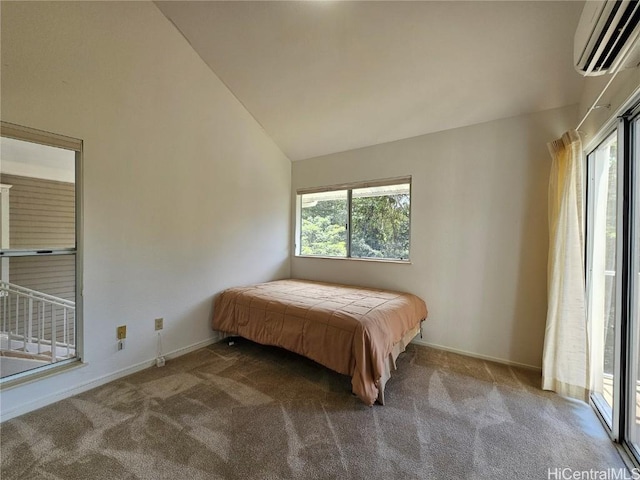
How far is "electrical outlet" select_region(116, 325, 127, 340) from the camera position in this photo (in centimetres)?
233

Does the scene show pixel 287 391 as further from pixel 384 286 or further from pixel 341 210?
pixel 341 210

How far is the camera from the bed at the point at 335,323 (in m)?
1.97

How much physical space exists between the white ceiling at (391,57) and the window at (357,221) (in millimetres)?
729

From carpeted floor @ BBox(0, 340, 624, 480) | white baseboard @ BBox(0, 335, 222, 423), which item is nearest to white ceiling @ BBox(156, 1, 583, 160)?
carpeted floor @ BBox(0, 340, 624, 480)

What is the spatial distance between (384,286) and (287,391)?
1721mm

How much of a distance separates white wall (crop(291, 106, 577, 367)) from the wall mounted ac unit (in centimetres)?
119

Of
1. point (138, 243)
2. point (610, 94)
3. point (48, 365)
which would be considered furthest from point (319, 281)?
point (610, 94)

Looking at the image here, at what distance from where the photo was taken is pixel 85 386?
6.98 ft

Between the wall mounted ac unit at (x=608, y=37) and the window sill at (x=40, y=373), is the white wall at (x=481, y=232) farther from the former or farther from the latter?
the window sill at (x=40, y=373)

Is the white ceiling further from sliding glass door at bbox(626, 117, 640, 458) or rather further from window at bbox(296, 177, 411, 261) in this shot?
sliding glass door at bbox(626, 117, 640, 458)

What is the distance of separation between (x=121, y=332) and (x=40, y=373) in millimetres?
520

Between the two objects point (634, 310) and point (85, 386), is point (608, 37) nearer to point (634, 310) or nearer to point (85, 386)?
point (634, 310)

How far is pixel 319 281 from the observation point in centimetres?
387

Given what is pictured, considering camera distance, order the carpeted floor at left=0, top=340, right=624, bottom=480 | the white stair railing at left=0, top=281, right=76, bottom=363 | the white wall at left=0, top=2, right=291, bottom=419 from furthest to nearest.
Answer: the white stair railing at left=0, top=281, right=76, bottom=363 → the white wall at left=0, top=2, right=291, bottom=419 → the carpeted floor at left=0, top=340, right=624, bottom=480
